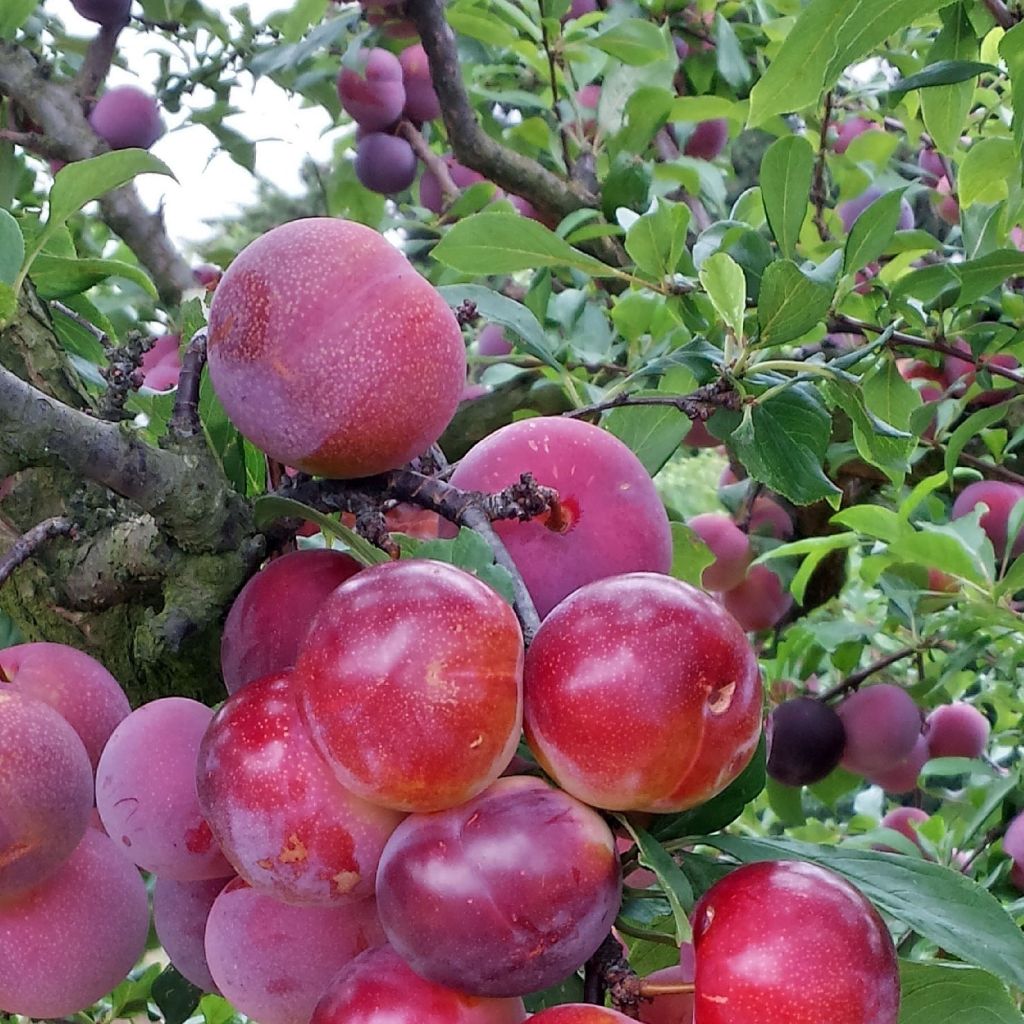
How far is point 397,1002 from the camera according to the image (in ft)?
1.28

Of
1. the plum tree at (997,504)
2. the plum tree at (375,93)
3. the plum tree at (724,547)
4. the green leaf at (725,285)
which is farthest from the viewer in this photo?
the plum tree at (375,93)

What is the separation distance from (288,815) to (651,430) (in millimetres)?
403

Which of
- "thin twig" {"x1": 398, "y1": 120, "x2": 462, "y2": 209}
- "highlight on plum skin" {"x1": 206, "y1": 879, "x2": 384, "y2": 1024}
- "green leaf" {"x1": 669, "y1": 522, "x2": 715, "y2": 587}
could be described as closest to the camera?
"highlight on plum skin" {"x1": 206, "y1": 879, "x2": 384, "y2": 1024}

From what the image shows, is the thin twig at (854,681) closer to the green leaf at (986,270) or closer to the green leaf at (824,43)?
the green leaf at (986,270)

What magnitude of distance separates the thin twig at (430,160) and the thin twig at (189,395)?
1.18 meters

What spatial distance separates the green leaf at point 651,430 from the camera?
719 millimetres

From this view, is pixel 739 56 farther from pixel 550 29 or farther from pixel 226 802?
pixel 226 802

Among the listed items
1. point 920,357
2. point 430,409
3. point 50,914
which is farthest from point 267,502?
point 920,357

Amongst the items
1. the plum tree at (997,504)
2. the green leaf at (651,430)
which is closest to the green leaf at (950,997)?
the green leaf at (651,430)

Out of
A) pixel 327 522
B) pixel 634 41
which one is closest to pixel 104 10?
pixel 634 41

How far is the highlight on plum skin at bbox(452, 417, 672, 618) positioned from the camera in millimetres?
492

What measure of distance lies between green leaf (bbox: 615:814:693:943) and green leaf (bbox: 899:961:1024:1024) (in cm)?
13

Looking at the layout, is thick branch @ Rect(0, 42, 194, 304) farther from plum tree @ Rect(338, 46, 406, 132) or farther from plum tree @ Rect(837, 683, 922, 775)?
plum tree @ Rect(837, 683, 922, 775)

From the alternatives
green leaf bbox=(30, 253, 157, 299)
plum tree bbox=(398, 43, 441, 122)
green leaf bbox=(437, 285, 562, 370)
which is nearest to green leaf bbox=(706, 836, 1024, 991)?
green leaf bbox=(437, 285, 562, 370)
